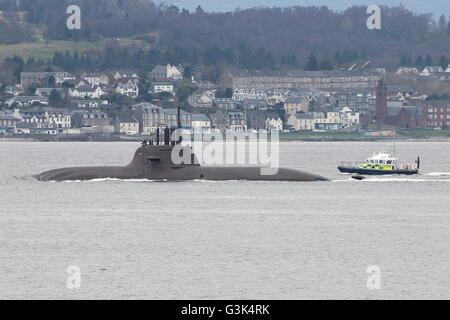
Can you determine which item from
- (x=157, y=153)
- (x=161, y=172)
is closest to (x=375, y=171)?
Result: (x=161, y=172)

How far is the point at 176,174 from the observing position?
66.6 metres

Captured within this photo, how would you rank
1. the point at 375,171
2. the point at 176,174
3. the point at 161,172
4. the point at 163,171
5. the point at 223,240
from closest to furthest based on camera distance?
1. the point at 223,240
2. the point at 161,172
3. the point at 163,171
4. the point at 176,174
5. the point at 375,171

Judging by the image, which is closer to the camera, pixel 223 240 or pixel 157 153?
pixel 223 240

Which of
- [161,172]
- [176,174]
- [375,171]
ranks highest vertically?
[161,172]

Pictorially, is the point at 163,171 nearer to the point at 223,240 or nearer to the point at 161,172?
the point at 161,172

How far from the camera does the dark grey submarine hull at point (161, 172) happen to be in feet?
214

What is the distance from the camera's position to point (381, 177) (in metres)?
84.5

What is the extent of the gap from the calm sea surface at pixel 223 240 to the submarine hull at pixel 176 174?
775 millimetres

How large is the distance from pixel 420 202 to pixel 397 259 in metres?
21.6

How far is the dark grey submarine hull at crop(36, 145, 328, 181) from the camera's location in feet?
214

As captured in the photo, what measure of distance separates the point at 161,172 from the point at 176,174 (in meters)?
1.23

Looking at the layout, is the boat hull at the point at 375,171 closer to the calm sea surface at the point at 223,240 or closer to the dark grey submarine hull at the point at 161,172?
the dark grey submarine hull at the point at 161,172
